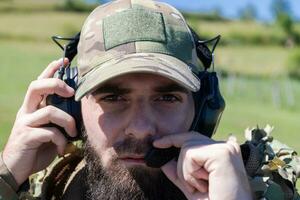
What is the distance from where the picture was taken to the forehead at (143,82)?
2742 mm

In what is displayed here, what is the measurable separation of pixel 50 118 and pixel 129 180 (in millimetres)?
422

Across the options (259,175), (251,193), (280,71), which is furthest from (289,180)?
(280,71)

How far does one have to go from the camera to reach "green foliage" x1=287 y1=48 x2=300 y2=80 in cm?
7262

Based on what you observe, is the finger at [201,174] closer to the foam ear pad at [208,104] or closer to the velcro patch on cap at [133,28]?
the foam ear pad at [208,104]

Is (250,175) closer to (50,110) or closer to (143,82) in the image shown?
(143,82)

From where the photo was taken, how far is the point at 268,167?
9.95 feet

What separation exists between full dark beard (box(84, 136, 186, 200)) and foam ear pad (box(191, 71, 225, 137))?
280mm

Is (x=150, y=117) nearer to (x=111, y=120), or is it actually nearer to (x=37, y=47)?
(x=111, y=120)

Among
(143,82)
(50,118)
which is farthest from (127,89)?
(50,118)

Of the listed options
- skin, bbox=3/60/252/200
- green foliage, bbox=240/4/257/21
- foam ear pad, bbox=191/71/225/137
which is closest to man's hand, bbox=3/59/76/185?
skin, bbox=3/60/252/200

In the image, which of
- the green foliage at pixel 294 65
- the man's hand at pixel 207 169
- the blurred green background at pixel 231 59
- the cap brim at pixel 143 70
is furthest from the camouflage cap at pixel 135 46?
the green foliage at pixel 294 65

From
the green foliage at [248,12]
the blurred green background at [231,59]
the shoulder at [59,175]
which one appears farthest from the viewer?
the green foliage at [248,12]

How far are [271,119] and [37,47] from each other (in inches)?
1588

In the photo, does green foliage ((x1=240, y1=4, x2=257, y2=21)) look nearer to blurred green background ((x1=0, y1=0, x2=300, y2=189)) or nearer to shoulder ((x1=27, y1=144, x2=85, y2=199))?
blurred green background ((x1=0, y1=0, x2=300, y2=189))
